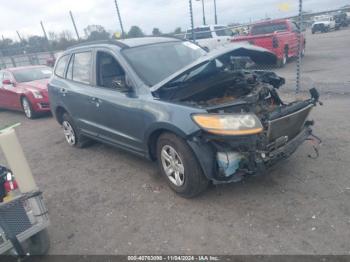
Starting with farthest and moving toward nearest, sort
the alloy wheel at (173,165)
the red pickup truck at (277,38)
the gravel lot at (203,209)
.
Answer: the red pickup truck at (277,38), the alloy wheel at (173,165), the gravel lot at (203,209)

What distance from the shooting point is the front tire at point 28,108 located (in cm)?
898

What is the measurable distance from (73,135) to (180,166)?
3.02 meters

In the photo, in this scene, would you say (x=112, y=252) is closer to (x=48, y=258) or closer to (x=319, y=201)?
(x=48, y=258)

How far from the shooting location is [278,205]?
3.35 m

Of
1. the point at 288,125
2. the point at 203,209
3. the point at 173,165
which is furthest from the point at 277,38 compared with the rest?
the point at 203,209

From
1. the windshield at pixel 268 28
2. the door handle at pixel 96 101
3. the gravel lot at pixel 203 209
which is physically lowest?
the gravel lot at pixel 203 209

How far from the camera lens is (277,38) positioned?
11.4 metres

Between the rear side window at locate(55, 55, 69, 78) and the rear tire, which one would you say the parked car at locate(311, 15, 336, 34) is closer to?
the rear side window at locate(55, 55, 69, 78)

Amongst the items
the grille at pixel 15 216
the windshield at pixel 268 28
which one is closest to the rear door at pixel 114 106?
the grille at pixel 15 216

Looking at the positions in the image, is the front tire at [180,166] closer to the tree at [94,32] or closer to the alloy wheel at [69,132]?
the alloy wheel at [69,132]

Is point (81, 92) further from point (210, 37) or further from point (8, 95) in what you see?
point (210, 37)

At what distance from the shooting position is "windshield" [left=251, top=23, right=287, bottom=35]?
1295 centimetres

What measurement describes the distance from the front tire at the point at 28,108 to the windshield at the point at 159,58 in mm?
5815

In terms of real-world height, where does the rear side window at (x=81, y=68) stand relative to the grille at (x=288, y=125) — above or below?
above
